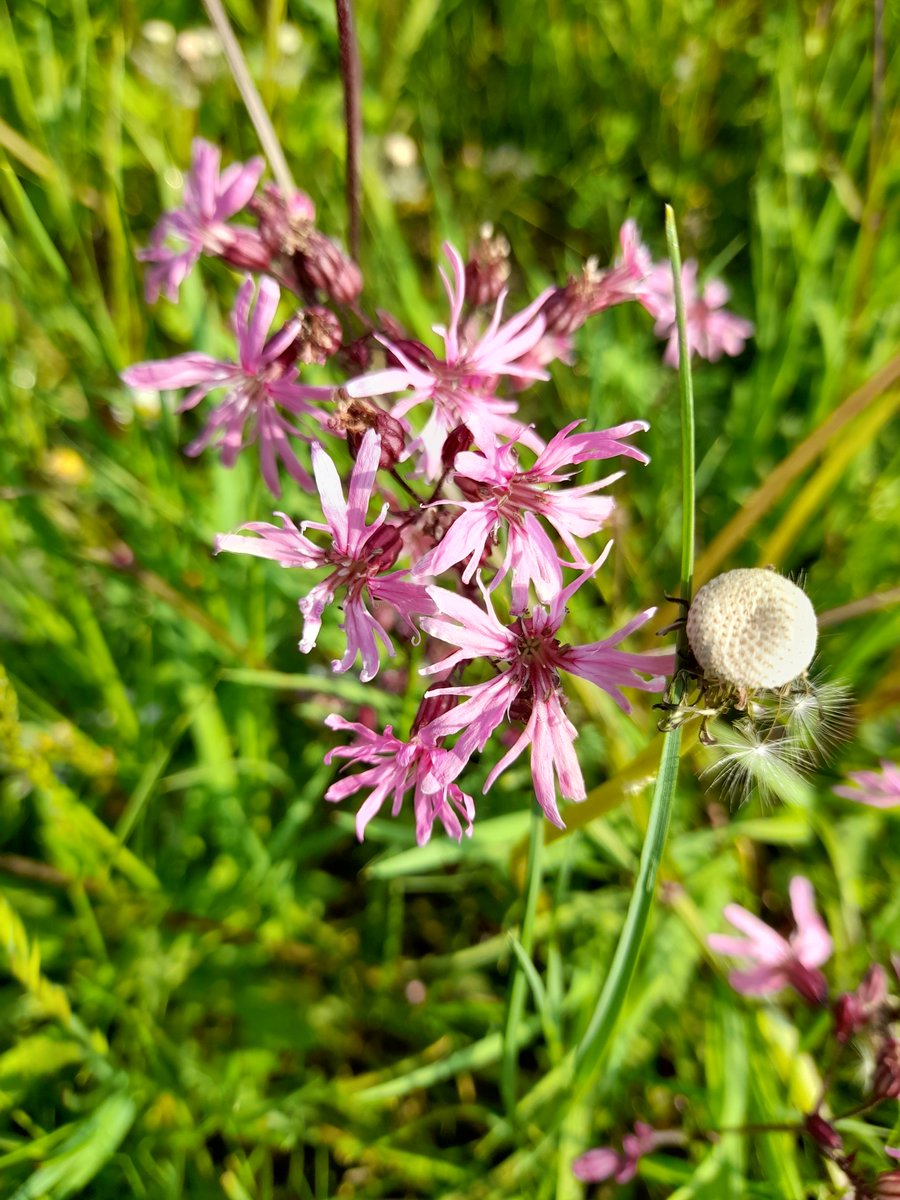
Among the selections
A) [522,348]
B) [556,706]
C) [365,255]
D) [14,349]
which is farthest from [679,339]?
[14,349]

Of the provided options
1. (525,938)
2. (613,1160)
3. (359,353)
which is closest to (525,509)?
(359,353)

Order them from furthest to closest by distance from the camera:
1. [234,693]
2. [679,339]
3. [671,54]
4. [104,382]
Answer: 1. [671,54]
2. [104,382]
3. [234,693]
4. [679,339]

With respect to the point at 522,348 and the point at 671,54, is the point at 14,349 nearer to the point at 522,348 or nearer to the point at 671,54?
the point at 522,348

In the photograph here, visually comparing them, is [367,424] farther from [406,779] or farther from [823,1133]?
[823,1133]

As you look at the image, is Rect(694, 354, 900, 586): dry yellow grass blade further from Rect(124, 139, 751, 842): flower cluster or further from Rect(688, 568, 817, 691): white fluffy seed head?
Rect(688, 568, 817, 691): white fluffy seed head

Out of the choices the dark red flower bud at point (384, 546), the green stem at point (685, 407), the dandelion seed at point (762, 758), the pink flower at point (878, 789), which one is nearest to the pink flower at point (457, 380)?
the dark red flower bud at point (384, 546)
